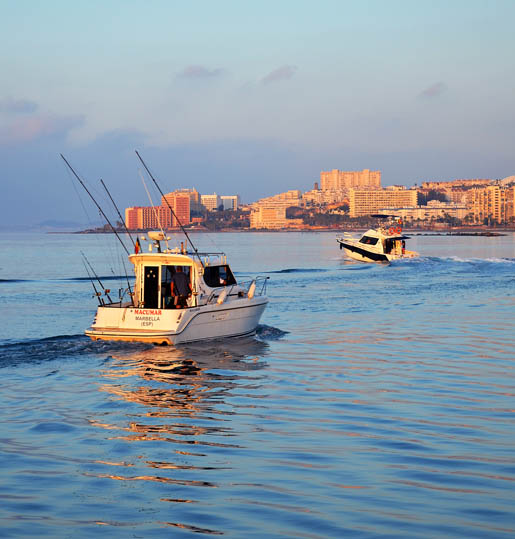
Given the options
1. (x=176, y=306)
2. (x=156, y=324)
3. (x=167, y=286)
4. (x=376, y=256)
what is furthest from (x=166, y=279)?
(x=376, y=256)

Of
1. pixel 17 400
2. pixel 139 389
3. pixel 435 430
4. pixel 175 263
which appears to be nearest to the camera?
pixel 435 430

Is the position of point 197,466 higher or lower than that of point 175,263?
lower

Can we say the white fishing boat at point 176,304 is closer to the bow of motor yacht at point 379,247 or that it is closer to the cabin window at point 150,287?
the cabin window at point 150,287

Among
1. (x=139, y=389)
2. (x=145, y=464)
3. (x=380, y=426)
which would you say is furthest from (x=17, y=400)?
(x=380, y=426)

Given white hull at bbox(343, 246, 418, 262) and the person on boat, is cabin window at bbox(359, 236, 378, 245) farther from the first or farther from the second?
the person on boat

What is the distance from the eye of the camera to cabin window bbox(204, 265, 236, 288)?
22402 millimetres

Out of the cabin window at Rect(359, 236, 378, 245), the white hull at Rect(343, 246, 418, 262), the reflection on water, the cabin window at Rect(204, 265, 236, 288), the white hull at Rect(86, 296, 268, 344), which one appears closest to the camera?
the reflection on water

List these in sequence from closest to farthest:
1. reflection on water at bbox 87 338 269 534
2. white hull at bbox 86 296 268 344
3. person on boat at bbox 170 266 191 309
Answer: reflection on water at bbox 87 338 269 534 < white hull at bbox 86 296 268 344 < person on boat at bbox 170 266 191 309

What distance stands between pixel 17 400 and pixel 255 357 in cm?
664

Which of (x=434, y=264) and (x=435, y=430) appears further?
(x=434, y=264)

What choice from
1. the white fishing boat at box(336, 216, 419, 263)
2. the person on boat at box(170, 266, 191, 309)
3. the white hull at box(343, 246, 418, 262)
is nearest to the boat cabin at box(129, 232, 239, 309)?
the person on boat at box(170, 266, 191, 309)

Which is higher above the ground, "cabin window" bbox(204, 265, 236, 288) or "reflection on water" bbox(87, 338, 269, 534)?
"cabin window" bbox(204, 265, 236, 288)

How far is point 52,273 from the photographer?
194 feet

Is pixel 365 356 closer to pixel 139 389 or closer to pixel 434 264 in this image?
pixel 139 389
